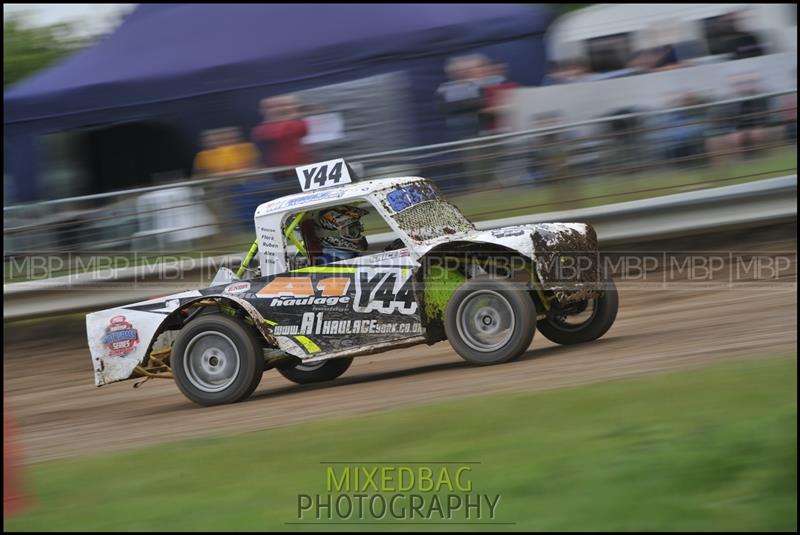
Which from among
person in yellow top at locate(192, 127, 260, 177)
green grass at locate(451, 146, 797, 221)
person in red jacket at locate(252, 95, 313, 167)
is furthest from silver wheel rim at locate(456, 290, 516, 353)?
person in yellow top at locate(192, 127, 260, 177)

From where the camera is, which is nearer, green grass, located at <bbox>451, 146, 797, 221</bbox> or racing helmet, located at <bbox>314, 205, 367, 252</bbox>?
racing helmet, located at <bbox>314, 205, 367, 252</bbox>

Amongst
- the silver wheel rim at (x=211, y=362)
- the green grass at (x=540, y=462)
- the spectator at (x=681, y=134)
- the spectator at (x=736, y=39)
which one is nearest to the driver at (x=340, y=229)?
the silver wheel rim at (x=211, y=362)

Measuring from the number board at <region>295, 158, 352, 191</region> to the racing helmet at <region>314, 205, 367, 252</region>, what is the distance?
0.70 feet

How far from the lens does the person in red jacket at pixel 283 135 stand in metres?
13.6

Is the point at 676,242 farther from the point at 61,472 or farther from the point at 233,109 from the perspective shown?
the point at 61,472

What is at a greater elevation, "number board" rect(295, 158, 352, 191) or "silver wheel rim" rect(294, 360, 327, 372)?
"number board" rect(295, 158, 352, 191)

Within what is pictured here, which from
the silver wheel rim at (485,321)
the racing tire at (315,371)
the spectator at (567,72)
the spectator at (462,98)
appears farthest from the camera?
the spectator at (567,72)

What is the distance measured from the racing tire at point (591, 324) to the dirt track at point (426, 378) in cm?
12

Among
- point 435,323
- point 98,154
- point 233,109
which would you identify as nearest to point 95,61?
point 98,154

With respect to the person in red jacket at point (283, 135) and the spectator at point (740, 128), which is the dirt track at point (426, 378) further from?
the person in red jacket at point (283, 135)

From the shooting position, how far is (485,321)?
28.5 ft

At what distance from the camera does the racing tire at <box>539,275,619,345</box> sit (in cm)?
919

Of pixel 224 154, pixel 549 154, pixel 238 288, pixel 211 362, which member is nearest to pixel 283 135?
pixel 224 154

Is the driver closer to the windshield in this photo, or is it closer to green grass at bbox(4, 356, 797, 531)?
the windshield
